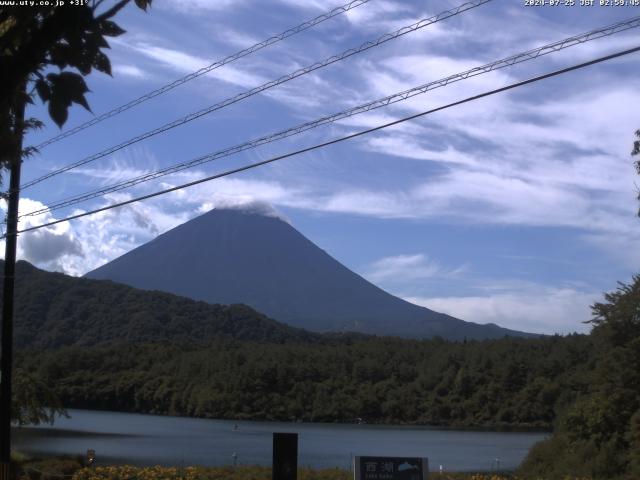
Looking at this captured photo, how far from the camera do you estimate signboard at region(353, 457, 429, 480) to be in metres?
10.7

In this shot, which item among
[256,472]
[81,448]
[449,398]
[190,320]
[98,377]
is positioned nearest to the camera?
[256,472]

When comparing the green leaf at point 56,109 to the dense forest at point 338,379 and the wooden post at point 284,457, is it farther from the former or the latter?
the dense forest at point 338,379

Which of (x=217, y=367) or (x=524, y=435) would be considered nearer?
(x=524, y=435)

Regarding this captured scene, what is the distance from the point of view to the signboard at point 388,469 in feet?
35.2

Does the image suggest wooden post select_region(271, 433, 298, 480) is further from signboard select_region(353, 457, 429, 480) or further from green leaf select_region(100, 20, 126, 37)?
green leaf select_region(100, 20, 126, 37)

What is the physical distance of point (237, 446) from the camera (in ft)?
149

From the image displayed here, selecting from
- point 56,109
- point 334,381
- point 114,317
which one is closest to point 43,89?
point 56,109

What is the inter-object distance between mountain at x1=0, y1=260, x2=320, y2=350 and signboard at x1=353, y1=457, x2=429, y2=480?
116921 mm

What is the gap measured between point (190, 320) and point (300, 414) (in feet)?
188

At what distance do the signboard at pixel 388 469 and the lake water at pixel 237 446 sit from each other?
1872cm

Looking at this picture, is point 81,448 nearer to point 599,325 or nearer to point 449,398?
point 599,325

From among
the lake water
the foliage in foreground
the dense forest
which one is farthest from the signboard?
the dense forest

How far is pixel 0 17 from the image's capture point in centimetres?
408

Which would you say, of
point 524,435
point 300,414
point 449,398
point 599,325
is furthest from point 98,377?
point 599,325
